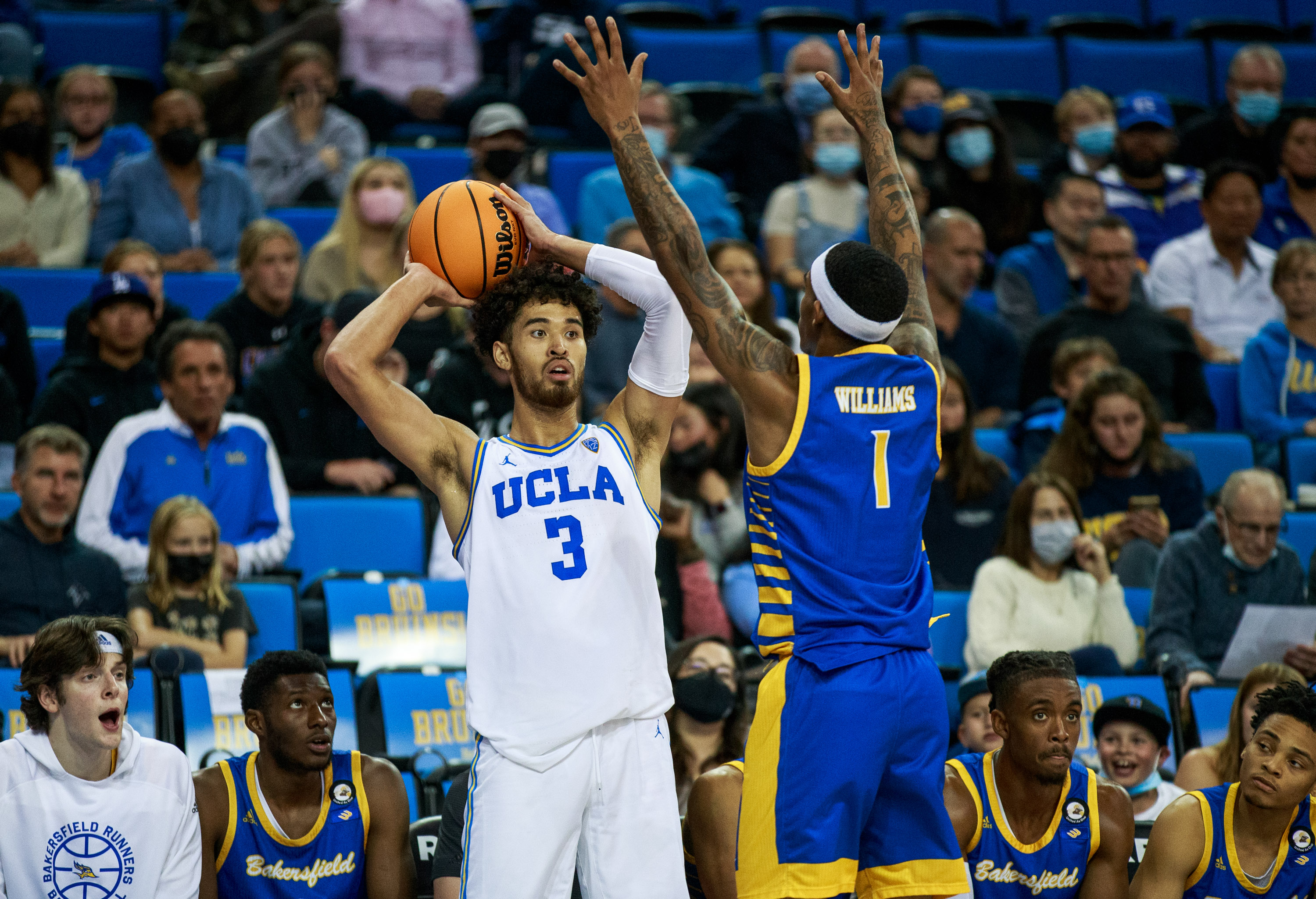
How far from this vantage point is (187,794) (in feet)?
16.2

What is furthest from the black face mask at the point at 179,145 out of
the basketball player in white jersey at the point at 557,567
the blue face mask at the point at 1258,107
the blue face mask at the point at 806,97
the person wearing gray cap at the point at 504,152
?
the blue face mask at the point at 1258,107

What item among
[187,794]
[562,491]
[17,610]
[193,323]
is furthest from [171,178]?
[562,491]

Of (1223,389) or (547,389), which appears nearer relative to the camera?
(547,389)

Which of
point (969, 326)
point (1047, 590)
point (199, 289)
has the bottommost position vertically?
point (1047, 590)

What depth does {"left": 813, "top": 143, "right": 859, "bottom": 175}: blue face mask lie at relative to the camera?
973 centimetres

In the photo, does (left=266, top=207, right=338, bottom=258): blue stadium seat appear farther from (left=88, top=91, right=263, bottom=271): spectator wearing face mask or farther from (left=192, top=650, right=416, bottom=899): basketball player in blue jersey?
(left=192, top=650, right=416, bottom=899): basketball player in blue jersey

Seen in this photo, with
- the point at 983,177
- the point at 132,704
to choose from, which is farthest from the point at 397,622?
the point at 983,177

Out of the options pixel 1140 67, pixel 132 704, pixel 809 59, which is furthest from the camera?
pixel 1140 67

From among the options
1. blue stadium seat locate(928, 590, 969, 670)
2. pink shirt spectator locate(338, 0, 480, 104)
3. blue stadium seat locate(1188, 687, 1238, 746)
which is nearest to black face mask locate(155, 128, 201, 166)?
pink shirt spectator locate(338, 0, 480, 104)

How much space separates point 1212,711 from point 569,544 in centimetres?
367

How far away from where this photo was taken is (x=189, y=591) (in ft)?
21.2

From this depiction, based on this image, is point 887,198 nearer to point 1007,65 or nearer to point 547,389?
point 547,389

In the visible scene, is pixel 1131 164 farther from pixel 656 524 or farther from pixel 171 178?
pixel 656 524

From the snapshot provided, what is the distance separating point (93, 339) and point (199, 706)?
8.32ft
